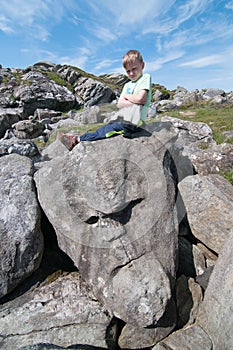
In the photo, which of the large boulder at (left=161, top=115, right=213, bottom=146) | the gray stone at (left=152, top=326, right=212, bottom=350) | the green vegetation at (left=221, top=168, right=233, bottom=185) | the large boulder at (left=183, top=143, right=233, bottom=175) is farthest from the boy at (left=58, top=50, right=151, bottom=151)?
the large boulder at (left=161, top=115, right=213, bottom=146)

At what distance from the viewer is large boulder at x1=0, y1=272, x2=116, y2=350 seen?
179 inches

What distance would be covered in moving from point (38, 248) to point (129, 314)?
2.24 metres

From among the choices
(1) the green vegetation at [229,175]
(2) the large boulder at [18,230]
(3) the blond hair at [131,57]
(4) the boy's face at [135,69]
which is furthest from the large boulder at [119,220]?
(1) the green vegetation at [229,175]

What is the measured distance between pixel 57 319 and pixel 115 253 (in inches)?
61.2

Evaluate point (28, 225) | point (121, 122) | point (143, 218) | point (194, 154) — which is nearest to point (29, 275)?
point (28, 225)

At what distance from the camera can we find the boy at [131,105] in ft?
19.3

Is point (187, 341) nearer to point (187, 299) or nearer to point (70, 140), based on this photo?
point (187, 299)

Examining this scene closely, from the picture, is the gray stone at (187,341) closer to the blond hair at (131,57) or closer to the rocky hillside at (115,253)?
the rocky hillside at (115,253)

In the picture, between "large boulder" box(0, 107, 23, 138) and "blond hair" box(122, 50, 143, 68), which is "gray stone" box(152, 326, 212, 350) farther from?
"large boulder" box(0, 107, 23, 138)

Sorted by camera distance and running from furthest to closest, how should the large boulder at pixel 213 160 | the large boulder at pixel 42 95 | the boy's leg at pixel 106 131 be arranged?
1. the large boulder at pixel 42 95
2. the large boulder at pixel 213 160
3. the boy's leg at pixel 106 131

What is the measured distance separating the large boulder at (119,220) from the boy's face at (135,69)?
68.3 inches

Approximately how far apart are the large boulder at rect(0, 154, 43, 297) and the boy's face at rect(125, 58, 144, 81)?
Answer: 3266 millimetres

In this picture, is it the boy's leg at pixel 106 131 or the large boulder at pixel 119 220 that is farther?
the boy's leg at pixel 106 131

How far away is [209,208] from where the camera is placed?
229 inches
